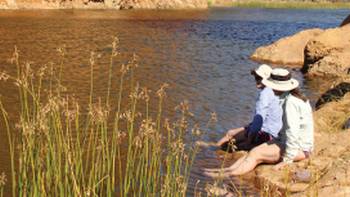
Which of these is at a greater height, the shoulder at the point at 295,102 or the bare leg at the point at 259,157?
the shoulder at the point at 295,102

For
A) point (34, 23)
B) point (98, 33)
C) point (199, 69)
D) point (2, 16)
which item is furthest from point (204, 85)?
point (2, 16)

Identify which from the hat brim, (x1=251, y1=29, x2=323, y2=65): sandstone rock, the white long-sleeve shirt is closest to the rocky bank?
(x1=251, y1=29, x2=323, y2=65): sandstone rock

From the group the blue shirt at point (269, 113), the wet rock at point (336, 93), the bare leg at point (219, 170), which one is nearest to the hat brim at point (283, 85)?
the blue shirt at point (269, 113)

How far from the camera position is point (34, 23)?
1346 inches

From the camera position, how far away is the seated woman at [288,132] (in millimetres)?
8030

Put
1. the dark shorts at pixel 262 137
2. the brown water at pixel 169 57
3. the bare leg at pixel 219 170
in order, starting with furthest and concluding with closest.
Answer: the brown water at pixel 169 57, the dark shorts at pixel 262 137, the bare leg at pixel 219 170

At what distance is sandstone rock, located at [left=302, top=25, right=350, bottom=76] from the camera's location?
19.7m

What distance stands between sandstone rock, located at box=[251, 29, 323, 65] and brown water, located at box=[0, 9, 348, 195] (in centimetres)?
81

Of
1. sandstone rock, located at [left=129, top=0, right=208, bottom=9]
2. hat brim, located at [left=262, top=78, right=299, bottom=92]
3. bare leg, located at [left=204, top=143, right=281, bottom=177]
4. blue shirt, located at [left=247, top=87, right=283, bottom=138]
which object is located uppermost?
hat brim, located at [left=262, top=78, right=299, bottom=92]

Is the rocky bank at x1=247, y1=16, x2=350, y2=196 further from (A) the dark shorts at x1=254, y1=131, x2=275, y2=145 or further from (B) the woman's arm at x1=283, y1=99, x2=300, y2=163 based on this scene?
(A) the dark shorts at x1=254, y1=131, x2=275, y2=145

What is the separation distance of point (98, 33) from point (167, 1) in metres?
31.7

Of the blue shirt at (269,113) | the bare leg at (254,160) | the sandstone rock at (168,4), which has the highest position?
the blue shirt at (269,113)

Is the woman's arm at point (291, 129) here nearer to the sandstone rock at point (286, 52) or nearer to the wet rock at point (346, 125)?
the wet rock at point (346, 125)

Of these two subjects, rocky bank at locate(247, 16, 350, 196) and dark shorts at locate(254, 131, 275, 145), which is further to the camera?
dark shorts at locate(254, 131, 275, 145)
